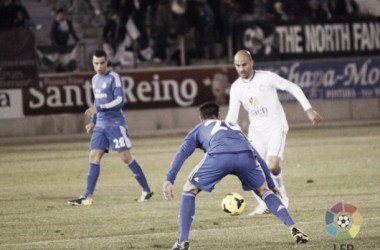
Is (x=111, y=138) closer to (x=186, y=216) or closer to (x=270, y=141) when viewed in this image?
(x=270, y=141)

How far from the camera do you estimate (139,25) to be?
28.2m

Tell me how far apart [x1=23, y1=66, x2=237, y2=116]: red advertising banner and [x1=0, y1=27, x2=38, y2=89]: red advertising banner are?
0.32 meters

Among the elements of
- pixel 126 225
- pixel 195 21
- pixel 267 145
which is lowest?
pixel 126 225

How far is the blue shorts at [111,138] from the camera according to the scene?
47.5ft

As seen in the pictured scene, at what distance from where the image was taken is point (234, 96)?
1243 cm

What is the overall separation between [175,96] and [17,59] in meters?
4.73

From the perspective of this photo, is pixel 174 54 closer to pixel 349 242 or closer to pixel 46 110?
pixel 46 110

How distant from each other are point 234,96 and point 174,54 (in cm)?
1623

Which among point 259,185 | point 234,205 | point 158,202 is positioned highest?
point 259,185

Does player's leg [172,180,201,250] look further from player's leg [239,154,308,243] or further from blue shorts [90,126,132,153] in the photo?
blue shorts [90,126,132,153]

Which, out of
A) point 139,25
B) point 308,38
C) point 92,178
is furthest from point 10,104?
point 92,178

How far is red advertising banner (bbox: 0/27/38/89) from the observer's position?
27266 mm

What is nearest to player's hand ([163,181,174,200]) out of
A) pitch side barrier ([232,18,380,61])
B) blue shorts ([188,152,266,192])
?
blue shorts ([188,152,266,192])

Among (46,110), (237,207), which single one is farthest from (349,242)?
(46,110)
